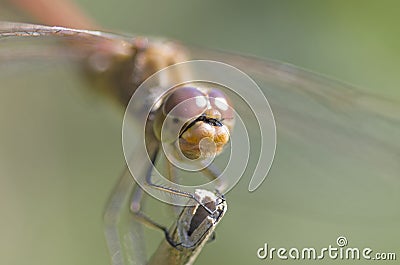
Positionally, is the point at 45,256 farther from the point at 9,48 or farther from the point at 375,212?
the point at 375,212

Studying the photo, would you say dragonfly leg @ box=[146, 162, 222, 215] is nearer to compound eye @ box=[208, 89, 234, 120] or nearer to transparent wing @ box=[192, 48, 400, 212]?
compound eye @ box=[208, 89, 234, 120]

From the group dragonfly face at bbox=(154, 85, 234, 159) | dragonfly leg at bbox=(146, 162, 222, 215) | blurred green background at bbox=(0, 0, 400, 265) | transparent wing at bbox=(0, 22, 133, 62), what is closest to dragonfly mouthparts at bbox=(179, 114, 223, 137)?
dragonfly face at bbox=(154, 85, 234, 159)

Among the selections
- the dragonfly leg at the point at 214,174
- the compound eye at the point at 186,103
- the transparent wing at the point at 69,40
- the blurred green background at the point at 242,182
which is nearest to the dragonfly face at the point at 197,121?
the compound eye at the point at 186,103

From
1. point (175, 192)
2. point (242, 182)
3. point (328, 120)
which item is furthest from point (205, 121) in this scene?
point (242, 182)

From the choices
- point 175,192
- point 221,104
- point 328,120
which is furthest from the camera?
point 328,120

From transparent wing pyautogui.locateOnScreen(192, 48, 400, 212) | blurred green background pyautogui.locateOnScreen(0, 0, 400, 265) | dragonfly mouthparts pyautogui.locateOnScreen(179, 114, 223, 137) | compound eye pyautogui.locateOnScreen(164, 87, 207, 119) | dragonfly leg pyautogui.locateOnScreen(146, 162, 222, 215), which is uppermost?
blurred green background pyautogui.locateOnScreen(0, 0, 400, 265)

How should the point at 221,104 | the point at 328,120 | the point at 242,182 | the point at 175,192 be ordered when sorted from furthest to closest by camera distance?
the point at 242,182, the point at 328,120, the point at 221,104, the point at 175,192

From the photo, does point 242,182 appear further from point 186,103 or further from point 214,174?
point 186,103
